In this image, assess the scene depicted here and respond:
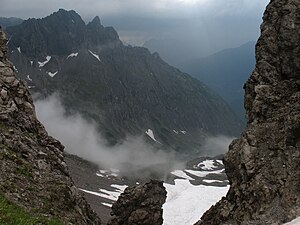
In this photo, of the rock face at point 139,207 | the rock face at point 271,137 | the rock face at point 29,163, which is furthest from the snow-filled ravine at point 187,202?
the rock face at point 271,137

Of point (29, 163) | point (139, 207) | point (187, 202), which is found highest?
point (187, 202)

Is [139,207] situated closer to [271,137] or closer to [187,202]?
[271,137]

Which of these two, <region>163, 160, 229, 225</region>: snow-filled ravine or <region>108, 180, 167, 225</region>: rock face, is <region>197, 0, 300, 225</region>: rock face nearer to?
<region>108, 180, 167, 225</region>: rock face

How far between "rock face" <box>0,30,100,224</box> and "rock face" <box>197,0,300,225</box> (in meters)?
15.7

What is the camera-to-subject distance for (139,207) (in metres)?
62.7

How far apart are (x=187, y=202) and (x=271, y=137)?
119 metres

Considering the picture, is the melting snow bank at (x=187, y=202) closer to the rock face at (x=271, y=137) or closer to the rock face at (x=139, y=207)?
the rock face at (x=139, y=207)

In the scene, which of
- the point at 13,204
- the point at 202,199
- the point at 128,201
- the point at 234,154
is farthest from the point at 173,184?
the point at 13,204

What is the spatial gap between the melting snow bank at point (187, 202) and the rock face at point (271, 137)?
282ft

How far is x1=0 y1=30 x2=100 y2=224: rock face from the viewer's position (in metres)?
32.1

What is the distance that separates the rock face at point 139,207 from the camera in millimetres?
61531

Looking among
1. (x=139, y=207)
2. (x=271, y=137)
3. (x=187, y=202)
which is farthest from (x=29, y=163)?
(x=187, y=202)

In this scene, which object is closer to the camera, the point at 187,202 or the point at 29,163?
the point at 29,163

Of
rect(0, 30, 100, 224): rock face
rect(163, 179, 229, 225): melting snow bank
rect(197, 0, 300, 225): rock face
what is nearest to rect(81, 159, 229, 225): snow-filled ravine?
rect(163, 179, 229, 225): melting snow bank
